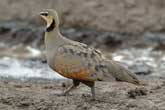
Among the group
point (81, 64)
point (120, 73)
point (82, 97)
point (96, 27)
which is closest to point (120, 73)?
point (120, 73)

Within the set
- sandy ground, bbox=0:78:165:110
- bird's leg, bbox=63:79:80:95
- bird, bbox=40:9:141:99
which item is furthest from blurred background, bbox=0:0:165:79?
bird, bbox=40:9:141:99

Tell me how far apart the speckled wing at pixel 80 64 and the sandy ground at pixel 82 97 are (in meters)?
0.41

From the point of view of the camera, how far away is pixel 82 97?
31.2 feet

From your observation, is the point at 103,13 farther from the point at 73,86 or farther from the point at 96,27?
the point at 73,86

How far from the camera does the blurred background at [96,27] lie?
17.4 metres

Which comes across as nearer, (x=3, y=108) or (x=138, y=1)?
(x=3, y=108)

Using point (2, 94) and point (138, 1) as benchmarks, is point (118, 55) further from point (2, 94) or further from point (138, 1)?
point (2, 94)

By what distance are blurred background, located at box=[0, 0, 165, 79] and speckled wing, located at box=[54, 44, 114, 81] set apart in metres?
6.66

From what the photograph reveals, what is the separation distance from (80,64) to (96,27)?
35.1 feet

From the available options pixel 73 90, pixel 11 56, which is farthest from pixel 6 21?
pixel 73 90

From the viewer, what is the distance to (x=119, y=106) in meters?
9.04

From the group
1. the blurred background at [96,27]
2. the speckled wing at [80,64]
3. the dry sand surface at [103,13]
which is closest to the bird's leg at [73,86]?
the speckled wing at [80,64]

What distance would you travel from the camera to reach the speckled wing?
8.95 m

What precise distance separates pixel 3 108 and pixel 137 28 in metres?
11.3
